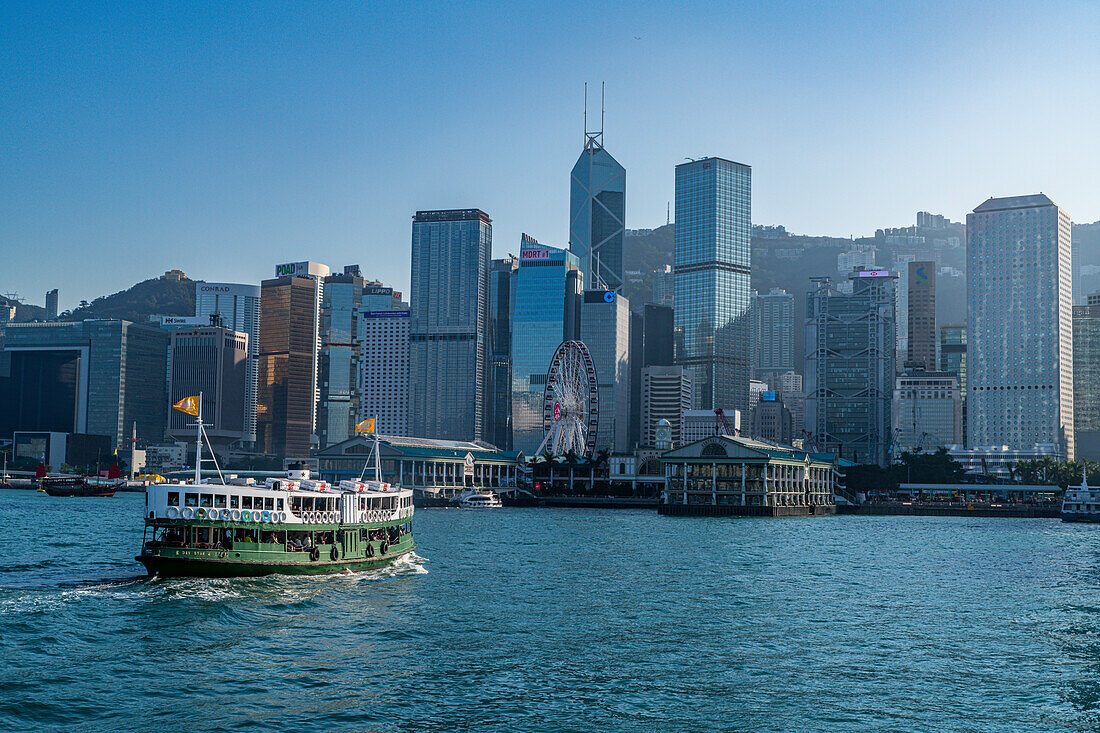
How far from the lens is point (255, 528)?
2618 inches

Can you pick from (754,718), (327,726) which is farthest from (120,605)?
(754,718)

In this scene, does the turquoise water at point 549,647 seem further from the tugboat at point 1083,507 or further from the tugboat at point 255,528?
the tugboat at point 1083,507

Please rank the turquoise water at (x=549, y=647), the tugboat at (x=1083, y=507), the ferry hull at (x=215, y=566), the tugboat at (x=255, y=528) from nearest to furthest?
the turquoise water at (x=549, y=647) < the ferry hull at (x=215, y=566) < the tugboat at (x=255, y=528) < the tugboat at (x=1083, y=507)

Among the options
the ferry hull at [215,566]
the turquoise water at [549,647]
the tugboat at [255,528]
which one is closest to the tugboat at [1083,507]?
the turquoise water at [549,647]

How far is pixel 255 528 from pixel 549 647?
25.3m

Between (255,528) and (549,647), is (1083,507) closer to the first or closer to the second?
(255,528)

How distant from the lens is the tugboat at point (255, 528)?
65062mm

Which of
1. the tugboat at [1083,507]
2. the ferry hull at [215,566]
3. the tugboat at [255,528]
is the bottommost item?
the tugboat at [1083,507]

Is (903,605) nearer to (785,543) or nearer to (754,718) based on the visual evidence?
(754,718)

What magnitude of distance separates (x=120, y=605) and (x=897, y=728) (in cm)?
4212

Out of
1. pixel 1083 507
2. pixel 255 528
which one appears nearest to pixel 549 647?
pixel 255 528

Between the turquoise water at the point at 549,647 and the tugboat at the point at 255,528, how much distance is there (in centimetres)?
147

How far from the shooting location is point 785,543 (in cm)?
12069

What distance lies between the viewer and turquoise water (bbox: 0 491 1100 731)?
126 feet
